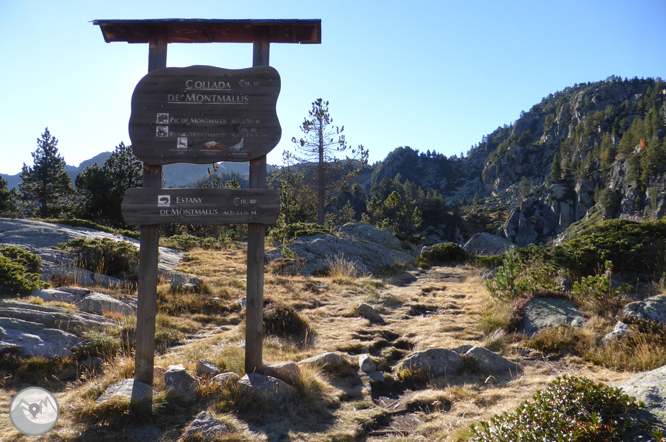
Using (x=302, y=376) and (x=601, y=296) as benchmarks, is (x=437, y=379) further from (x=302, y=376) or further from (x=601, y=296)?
(x=601, y=296)

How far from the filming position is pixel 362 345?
6.74 metres

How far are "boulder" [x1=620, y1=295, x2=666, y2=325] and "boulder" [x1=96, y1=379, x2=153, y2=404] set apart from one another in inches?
275

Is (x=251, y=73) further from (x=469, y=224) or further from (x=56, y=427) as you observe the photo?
(x=469, y=224)

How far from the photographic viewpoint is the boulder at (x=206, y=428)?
3.48 metres

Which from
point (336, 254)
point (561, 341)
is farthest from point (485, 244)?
point (561, 341)

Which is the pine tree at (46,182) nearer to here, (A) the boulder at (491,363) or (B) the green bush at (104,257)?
(B) the green bush at (104,257)

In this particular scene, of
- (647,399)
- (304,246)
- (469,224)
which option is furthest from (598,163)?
(647,399)

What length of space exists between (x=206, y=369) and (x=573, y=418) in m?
4.03

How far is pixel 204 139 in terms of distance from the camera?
4887mm

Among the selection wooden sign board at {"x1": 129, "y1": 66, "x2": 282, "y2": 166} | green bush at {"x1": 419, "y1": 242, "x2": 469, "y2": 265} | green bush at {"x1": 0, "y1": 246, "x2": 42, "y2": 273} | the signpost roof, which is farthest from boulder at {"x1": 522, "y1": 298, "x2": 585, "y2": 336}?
green bush at {"x1": 419, "y1": 242, "x2": 469, "y2": 265}

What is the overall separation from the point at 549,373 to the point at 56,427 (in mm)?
5876

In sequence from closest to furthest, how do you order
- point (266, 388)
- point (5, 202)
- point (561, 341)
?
point (266, 388) → point (561, 341) → point (5, 202)

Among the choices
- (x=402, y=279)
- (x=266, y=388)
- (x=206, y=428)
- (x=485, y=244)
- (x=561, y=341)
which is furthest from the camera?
(x=485, y=244)

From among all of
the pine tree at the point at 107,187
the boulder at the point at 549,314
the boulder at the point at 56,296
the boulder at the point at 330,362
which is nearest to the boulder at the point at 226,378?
the boulder at the point at 330,362
